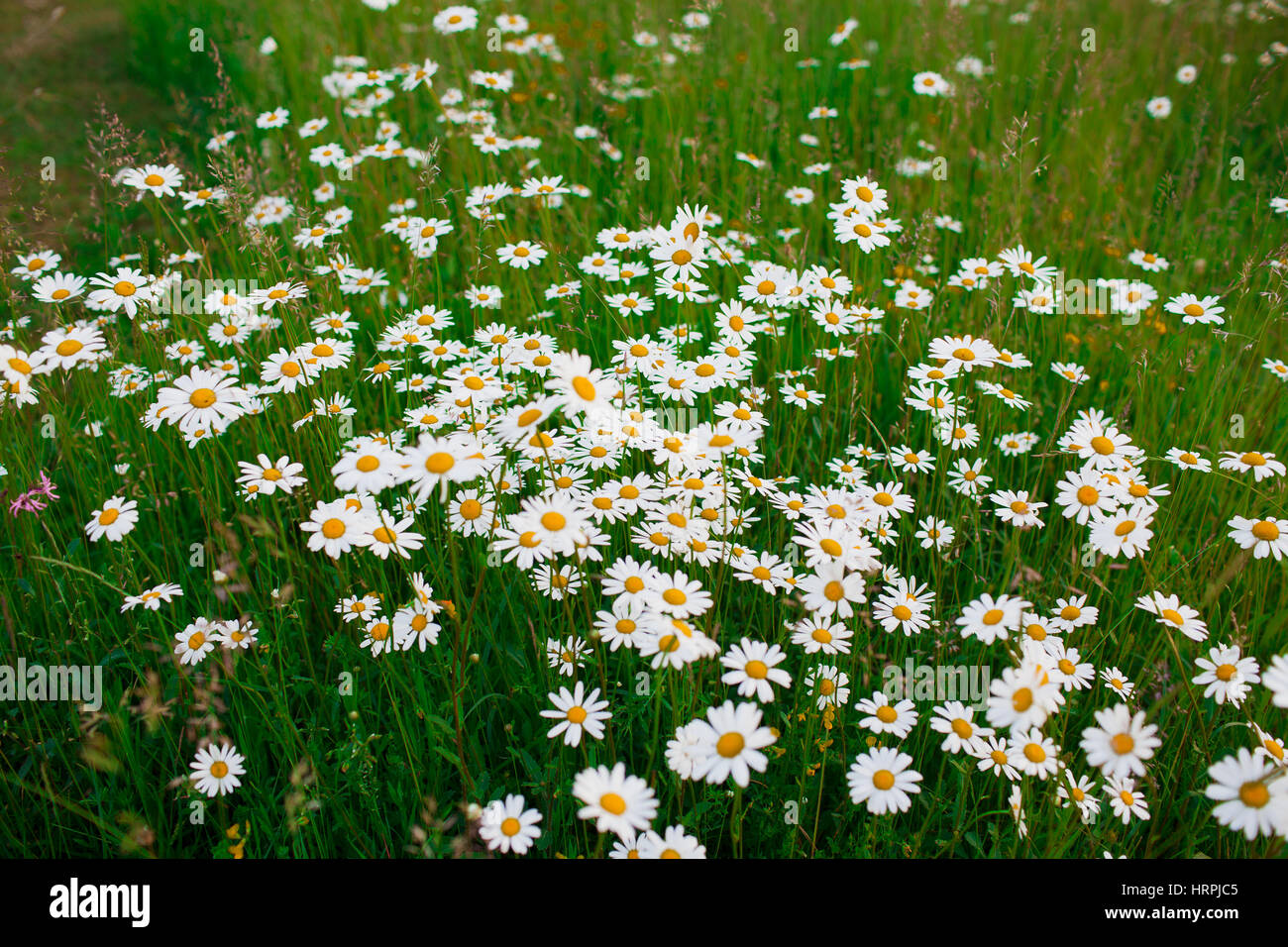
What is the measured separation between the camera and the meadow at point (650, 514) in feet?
5.75

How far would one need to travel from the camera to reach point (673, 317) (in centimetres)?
318

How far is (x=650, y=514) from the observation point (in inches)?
77.0

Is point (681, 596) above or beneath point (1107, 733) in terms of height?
above

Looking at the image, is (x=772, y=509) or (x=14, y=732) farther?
(x=772, y=509)

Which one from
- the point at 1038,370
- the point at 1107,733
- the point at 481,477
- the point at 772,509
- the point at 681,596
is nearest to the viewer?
the point at 1107,733

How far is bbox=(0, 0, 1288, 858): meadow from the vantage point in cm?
175

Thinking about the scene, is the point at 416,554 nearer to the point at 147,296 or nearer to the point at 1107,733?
the point at 147,296

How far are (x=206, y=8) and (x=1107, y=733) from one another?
6.90 meters

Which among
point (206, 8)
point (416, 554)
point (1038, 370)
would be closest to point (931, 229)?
point (1038, 370)

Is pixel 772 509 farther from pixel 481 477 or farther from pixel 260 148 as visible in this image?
pixel 260 148

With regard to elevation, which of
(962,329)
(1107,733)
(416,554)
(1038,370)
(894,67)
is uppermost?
(894,67)

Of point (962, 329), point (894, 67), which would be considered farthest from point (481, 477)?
point (894, 67)

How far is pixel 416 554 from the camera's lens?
7.77 ft

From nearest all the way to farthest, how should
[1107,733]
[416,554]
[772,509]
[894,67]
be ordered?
1. [1107,733]
2. [416,554]
3. [772,509]
4. [894,67]
